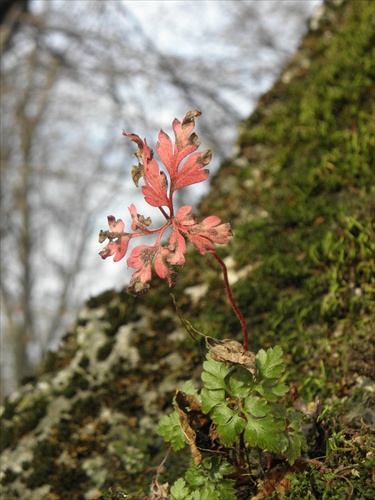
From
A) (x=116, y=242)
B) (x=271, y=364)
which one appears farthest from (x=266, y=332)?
(x=116, y=242)

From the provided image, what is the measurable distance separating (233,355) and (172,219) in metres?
0.51

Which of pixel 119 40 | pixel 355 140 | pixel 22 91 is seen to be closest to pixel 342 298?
pixel 355 140

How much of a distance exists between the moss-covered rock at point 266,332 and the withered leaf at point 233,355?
50 centimetres

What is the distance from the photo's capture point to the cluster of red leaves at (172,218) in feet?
5.36

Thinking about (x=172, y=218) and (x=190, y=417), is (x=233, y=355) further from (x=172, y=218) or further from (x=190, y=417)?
(x=172, y=218)

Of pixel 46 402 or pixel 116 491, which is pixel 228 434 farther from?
pixel 46 402

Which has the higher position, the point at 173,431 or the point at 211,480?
the point at 173,431

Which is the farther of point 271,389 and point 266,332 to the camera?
point 266,332

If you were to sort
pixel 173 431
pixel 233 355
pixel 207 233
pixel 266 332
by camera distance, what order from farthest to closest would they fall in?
pixel 266 332 < pixel 173 431 < pixel 233 355 < pixel 207 233

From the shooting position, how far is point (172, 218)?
1690 mm

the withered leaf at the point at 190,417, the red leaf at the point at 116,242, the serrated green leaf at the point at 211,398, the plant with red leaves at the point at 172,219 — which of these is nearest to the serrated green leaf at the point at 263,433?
the serrated green leaf at the point at 211,398

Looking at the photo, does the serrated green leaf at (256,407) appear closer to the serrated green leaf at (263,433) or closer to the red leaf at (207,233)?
the serrated green leaf at (263,433)

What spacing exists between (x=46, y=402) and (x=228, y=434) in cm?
193

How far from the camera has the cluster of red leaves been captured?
163 cm
